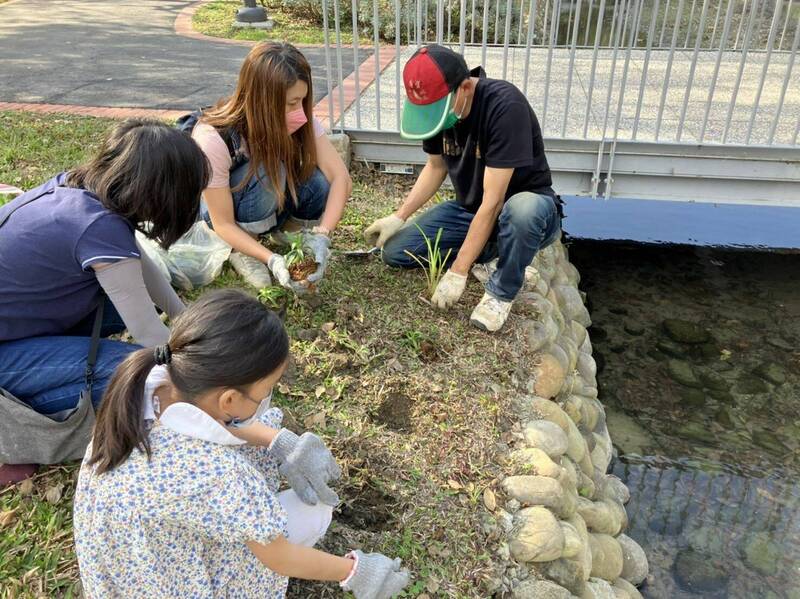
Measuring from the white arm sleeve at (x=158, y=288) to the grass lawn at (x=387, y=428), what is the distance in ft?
1.82

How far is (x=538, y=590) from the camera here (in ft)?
7.34

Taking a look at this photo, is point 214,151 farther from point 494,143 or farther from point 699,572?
point 699,572

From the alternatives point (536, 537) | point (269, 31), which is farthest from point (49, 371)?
point (269, 31)

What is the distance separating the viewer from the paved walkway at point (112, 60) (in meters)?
6.44

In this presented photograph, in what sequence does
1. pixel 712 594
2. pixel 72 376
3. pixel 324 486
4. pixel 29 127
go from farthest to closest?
pixel 29 127, pixel 712 594, pixel 72 376, pixel 324 486

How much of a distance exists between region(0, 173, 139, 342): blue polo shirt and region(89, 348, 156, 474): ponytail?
65 cm

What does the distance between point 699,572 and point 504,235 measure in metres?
1.80

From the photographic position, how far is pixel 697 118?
17.0 feet

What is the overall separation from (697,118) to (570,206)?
162 centimetres

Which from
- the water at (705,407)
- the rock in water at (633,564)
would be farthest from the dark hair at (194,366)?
the water at (705,407)

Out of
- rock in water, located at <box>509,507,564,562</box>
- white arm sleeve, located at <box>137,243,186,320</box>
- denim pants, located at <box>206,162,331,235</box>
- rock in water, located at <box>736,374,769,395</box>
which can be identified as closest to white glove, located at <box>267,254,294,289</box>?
denim pants, located at <box>206,162,331,235</box>

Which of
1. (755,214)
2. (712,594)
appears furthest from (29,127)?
(755,214)

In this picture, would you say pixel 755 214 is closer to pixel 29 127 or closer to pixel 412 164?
pixel 412 164

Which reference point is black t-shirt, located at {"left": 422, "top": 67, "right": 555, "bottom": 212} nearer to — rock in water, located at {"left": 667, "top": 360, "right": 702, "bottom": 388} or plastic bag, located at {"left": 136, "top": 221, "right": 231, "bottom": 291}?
plastic bag, located at {"left": 136, "top": 221, "right": 231, "bottom": 291}
